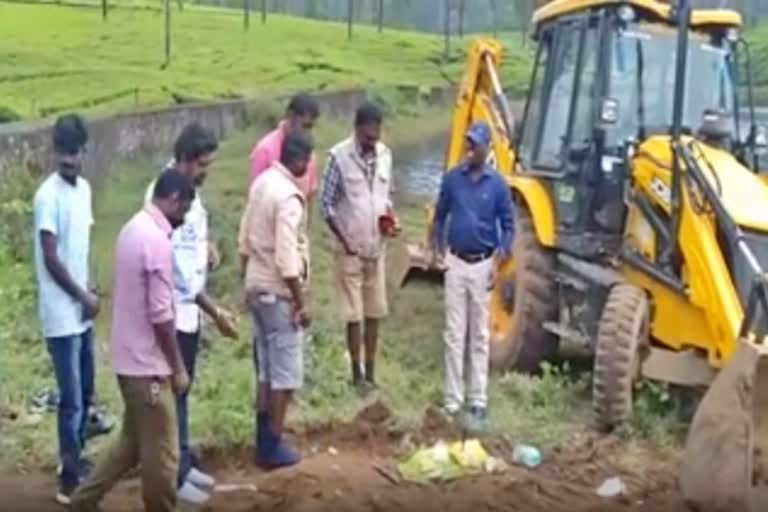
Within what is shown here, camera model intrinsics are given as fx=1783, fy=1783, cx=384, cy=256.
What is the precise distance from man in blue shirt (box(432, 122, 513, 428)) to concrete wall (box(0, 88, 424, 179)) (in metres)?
7.20

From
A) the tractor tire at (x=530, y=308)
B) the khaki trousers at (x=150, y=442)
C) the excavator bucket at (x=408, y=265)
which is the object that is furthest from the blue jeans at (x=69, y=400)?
the excavator bucket at (x=408, y=265)

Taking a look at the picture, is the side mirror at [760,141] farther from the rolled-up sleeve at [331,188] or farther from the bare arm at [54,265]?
the bare arm at [54,265]

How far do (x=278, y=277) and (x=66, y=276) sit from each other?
3.84 feet

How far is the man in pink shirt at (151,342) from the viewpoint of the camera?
7.36 metres

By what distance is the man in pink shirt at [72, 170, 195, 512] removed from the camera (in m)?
7.36

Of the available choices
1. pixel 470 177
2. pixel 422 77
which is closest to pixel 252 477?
pixel 470 177

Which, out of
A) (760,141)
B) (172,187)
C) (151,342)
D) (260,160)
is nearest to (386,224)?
(260,160)

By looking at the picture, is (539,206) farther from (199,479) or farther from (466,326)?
(199,479)

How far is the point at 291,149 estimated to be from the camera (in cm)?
874

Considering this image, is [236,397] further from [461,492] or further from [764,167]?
[764,167]

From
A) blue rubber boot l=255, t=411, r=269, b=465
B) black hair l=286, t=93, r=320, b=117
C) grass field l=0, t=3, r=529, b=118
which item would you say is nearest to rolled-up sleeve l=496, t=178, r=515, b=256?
black hair l=286, t=93, r=320, b=117

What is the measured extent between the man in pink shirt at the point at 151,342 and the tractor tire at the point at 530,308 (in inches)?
171

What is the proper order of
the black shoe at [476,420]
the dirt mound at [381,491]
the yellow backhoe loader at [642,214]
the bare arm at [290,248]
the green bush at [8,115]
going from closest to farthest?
the dirt mound at [381,491]
the bare arm at [290,248]
the yellow backhoe loader at [642,214]
the black shoe at [476,420]
the green bush at [8,115]

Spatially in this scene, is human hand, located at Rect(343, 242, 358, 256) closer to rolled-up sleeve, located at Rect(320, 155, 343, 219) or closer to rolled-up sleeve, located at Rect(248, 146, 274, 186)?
rolled-up sleeve, located at Rect(320, 155, 343, 219)
